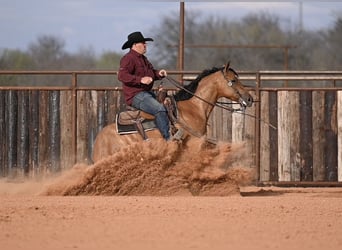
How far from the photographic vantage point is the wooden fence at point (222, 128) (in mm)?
16266

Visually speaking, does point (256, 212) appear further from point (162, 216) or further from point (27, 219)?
point (27, 219)

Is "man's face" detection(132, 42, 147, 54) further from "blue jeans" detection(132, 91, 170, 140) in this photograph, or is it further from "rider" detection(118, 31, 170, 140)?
"blue jeans" detection(132, 91, 170, 140)

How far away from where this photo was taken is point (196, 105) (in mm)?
13703

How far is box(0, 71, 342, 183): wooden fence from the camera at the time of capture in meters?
16.3

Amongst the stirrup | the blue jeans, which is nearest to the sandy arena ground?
the stirrup

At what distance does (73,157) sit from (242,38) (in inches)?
1741

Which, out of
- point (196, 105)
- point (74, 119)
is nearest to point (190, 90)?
point (196, 105)

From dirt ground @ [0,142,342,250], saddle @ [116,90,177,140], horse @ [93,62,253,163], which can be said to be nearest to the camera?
dirt ground @ [0,142,342,250]

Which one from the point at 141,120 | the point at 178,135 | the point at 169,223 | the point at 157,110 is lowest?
the point at 169,223

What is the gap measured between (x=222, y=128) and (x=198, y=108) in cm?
274

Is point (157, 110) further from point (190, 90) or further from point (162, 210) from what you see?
point (162, 210)

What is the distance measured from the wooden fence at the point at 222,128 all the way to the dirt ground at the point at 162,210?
1386 mm

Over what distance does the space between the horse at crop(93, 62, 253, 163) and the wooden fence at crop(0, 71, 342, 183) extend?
2.29m

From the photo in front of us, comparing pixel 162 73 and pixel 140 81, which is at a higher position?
pixel 162 73
